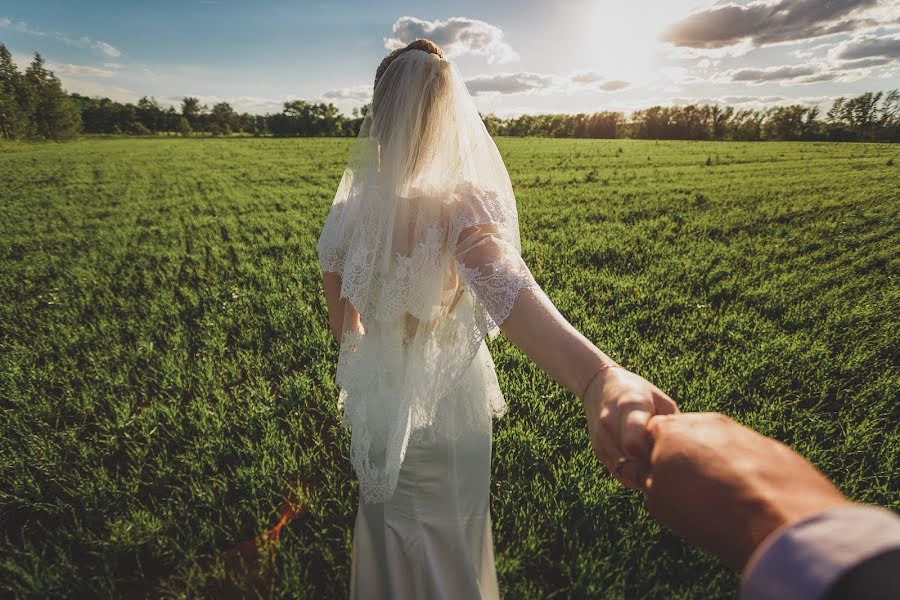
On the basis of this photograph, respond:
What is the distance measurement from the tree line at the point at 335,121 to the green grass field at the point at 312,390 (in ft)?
124

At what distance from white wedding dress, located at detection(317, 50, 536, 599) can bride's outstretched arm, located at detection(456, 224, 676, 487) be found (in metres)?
0.07

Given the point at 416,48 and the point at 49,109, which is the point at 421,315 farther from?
the point at 49,109

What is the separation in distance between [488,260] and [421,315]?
375 mm

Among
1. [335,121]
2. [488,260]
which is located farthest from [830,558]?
[335,121]

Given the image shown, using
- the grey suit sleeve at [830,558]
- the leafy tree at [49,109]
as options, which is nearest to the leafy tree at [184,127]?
the leafy tree at [49,109]

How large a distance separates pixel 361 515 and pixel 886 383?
4142 mm

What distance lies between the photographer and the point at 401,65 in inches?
53.7

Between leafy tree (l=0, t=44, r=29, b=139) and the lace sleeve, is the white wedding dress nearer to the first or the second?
the lace sleeve

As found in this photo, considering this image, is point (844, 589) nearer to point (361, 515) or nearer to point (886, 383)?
point (361, 515)

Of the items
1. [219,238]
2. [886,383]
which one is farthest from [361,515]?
[219,238]

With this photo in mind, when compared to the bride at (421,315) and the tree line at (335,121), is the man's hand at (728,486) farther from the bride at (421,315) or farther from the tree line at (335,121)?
the tree line at (335,121)

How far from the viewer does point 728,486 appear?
1.69 ft

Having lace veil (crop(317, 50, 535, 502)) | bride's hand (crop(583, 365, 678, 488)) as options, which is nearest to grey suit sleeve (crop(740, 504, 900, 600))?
bride's hand (crop(583, 365, 678, 488))

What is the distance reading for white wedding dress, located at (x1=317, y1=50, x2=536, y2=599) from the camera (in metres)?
1.28
